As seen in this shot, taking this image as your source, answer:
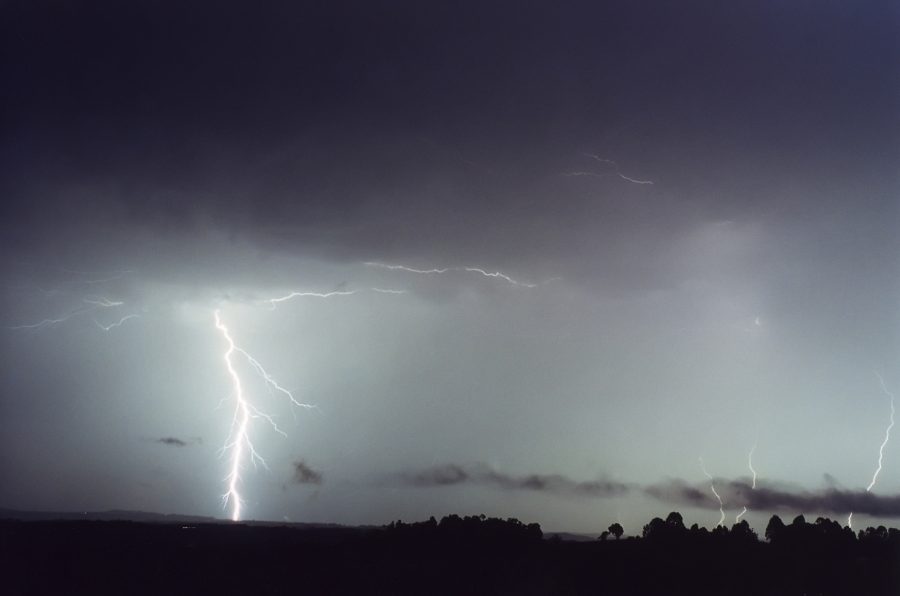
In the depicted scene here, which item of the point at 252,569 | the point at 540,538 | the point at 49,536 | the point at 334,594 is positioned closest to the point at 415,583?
the point at 334,594

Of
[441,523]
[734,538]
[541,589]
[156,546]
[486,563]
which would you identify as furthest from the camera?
[441,523]

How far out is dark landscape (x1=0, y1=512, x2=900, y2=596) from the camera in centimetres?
3225

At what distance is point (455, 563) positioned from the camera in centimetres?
3747

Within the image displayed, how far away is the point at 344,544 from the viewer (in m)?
41.2

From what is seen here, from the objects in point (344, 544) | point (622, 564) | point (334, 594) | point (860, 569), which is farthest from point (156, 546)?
point (860, 569)

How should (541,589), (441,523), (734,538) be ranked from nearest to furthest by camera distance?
(541,589), (734,538), (441,523)

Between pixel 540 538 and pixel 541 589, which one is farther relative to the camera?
pixel 540 538

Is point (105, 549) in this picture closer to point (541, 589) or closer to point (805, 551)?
point (541, 589)

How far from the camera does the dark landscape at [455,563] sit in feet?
106

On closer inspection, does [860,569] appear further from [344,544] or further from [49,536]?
[49,536]

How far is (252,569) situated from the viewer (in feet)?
111

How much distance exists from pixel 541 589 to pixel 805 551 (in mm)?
17502

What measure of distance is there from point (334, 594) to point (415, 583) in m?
3.92

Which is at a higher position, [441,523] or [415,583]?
[441,523]
